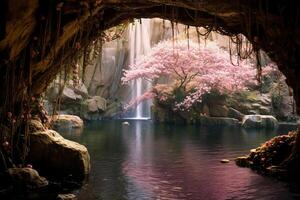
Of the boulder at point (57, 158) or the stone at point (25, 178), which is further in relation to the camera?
the boulder at point (57, 158)

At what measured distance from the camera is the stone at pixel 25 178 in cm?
920

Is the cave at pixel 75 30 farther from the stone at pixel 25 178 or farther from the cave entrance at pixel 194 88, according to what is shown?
the cave entrance at pixel 194 88

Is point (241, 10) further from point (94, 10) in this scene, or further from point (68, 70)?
point (68, 70)

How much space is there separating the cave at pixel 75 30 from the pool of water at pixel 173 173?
49.1 inches

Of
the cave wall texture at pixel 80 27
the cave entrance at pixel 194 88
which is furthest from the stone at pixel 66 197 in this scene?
the cave entrance at pixel 194 88

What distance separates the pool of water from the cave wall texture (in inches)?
101

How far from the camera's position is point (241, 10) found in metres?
8.65

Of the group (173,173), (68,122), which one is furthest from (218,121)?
(173,173)

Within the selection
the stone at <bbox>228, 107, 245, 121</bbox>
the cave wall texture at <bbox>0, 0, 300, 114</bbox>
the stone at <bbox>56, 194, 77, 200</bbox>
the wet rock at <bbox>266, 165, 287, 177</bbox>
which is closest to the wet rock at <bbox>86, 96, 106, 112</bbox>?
the stone at <bbox>228, 107, 245, 121</bbox>

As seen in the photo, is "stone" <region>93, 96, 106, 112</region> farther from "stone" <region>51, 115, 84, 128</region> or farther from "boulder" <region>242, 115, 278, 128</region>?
"boulder" <region>242, 115, 278, 128</region>

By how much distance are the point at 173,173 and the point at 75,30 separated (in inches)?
201

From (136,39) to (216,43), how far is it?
419 inches

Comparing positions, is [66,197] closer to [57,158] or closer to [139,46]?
[57,158]

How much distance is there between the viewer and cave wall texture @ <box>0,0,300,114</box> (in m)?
7.28
